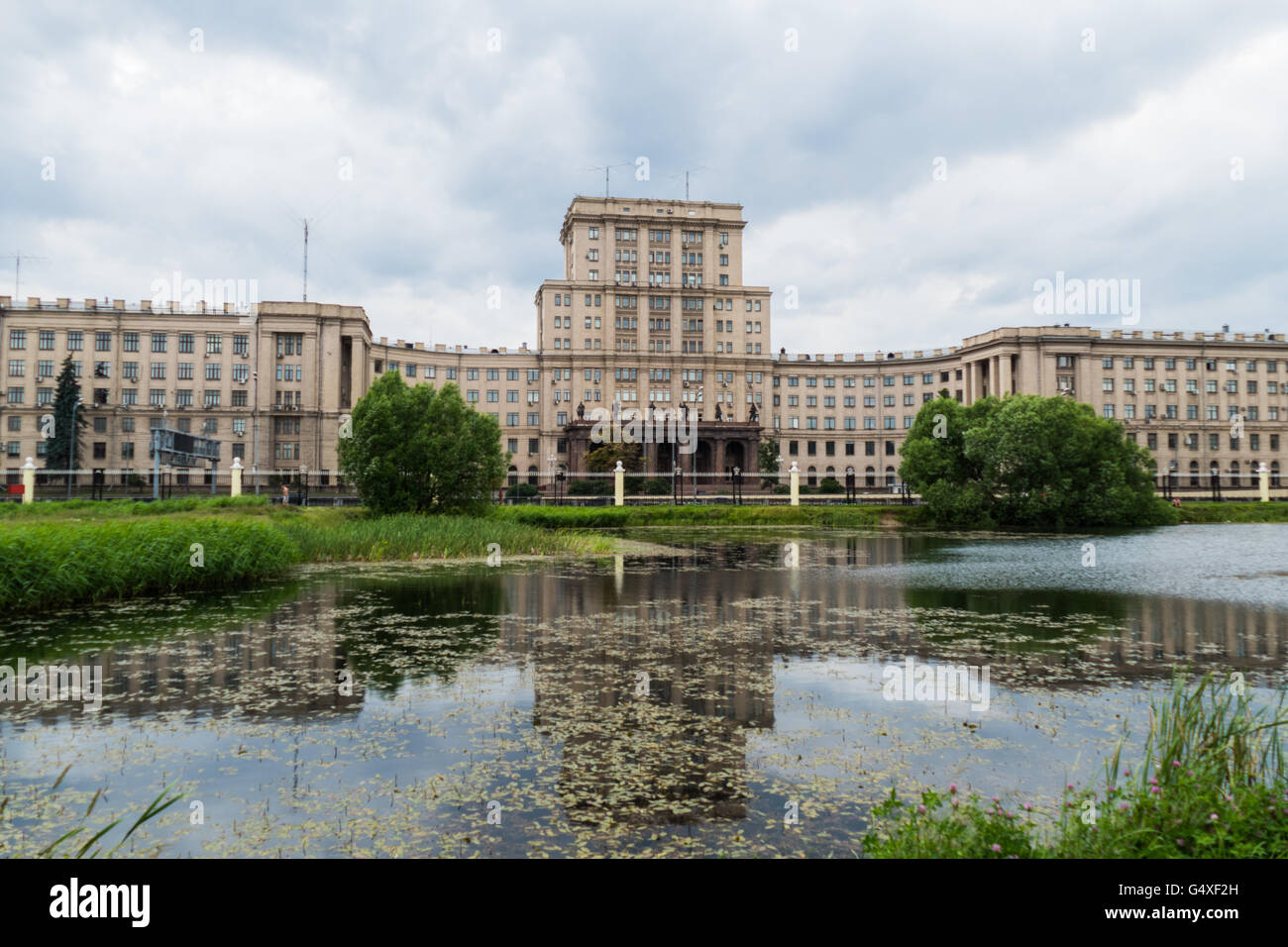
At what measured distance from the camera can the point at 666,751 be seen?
6637 mm

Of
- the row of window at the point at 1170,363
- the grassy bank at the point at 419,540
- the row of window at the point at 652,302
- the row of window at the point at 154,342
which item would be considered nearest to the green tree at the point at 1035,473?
the grassy bank at the point at 419,540

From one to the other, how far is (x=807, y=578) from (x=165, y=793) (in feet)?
53.3

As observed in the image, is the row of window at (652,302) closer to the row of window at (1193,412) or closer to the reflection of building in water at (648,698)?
the row of window at (1193,412)

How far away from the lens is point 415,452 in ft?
101

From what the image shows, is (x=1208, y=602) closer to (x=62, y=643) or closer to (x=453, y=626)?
(x=453, y=626)

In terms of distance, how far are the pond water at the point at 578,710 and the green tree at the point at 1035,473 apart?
1034 inches

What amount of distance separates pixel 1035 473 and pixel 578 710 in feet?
134

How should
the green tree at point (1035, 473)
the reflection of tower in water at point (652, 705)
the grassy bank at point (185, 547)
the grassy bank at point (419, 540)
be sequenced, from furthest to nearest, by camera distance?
the green tree at point (1035, 473)
the grassy bank at point (419, 540)
the grassy bank at point (185, 547)
the reflection of tower in water at point (652, 705)

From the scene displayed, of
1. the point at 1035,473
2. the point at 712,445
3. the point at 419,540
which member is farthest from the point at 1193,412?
the point at 419,540

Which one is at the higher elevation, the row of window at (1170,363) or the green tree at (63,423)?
the row of window at (1170,363)

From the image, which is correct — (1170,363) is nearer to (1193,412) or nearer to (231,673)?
(1193,412)

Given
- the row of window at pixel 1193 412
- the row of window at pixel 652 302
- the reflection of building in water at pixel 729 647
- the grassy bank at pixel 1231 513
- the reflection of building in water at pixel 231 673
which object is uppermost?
the row of window at pixel 652 302

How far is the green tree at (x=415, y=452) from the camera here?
102 feet
